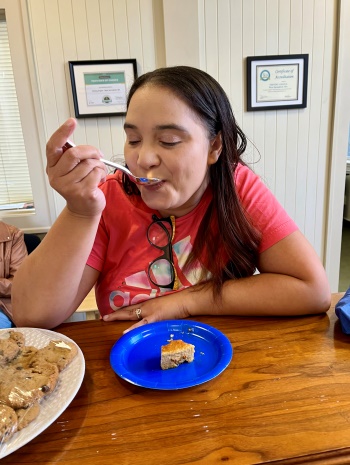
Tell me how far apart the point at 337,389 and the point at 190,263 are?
19.6 inches

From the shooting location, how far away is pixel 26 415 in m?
0.54

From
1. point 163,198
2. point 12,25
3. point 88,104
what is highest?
point 12,25

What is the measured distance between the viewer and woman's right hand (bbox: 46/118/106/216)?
70cm

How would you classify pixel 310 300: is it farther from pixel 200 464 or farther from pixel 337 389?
pixel 200 464

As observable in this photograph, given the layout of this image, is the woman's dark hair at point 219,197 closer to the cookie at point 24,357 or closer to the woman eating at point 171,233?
the woman eating at point 171,233

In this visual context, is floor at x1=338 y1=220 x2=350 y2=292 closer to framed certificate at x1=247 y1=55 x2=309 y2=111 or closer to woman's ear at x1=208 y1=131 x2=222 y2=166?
framed certificate at x1=247 y1=55 x2=309 y2=111

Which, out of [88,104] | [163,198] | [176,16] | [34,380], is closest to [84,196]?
[163,198]

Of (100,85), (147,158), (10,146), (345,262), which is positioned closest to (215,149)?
(147,158)

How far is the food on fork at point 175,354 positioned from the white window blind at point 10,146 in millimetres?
2132

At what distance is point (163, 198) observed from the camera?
0.92 meters

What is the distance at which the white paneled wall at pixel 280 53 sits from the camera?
230 cm

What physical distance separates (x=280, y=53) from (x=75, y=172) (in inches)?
86.0

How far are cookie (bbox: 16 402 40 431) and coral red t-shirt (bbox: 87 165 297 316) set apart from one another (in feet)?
1.48

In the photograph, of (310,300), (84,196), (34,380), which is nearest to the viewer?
(34,380)
